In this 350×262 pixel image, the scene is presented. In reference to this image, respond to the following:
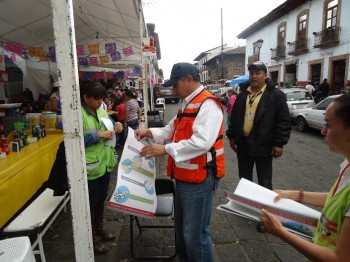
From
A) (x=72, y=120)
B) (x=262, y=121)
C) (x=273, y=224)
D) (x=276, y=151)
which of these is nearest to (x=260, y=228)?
(x=276, y=151)

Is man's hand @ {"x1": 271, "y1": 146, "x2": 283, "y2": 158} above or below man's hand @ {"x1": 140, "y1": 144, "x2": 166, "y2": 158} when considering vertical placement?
below

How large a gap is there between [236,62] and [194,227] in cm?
4486

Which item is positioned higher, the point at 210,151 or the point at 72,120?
the point at 72,120

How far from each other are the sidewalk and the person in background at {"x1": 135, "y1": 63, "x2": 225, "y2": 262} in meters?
0.95

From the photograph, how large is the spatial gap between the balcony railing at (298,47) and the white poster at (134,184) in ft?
68.2

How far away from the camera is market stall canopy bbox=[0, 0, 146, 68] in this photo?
21.6 ft

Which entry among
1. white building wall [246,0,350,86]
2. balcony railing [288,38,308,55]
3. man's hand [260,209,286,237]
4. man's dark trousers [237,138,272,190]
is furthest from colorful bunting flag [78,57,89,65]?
balcony railing [288,38,308,55]

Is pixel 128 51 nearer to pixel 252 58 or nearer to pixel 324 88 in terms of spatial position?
pixel 324 88

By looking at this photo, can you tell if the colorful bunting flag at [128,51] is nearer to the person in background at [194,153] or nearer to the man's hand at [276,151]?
the man's hand at [276,151]

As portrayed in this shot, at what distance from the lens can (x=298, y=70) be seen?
70.9ft

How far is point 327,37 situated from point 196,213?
19165 mm

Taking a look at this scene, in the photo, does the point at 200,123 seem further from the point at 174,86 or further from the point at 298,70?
the point at 298,70

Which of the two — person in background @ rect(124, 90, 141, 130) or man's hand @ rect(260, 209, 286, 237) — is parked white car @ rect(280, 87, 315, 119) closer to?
person in background @ rect(124, 90, 141, 130)

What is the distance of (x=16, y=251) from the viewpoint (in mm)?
1802
